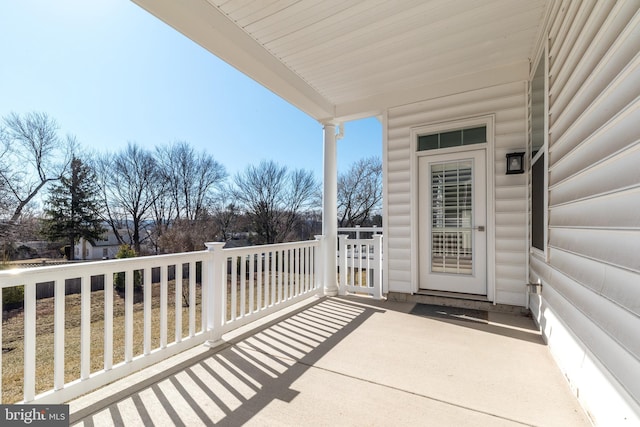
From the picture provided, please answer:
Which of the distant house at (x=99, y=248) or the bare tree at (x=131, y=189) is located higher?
the bare tree at (x=131, y=189)

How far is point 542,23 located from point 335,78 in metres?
2.05

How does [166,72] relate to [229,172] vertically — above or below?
above

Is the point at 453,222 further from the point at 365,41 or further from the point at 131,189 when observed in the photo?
the point at 131,189

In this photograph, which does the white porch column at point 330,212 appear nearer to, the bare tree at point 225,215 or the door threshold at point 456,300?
the door threshold at point 456,300

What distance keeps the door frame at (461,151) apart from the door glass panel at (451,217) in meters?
0.19

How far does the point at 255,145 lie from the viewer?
54.1 ft

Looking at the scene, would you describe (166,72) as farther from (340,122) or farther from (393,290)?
(393,290)

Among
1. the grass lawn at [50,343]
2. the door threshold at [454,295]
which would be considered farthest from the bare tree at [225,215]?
the door threshold at [454,295]

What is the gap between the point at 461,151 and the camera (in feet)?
11.5

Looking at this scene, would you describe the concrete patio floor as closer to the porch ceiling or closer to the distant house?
the porch ceiling

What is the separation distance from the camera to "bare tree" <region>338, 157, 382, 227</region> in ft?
49.0

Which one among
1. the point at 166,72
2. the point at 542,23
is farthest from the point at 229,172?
the point at 542,23

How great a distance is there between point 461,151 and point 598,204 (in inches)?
89.7

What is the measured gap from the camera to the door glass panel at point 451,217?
3.51m
